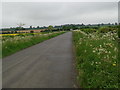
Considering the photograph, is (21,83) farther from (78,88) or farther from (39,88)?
(78,88)

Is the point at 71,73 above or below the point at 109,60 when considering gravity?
below

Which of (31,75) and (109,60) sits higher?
(109,60)

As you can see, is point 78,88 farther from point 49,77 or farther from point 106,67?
point 106,67

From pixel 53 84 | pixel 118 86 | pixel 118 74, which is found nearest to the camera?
pixel 118 86

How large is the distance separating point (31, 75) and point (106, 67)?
11.4ft

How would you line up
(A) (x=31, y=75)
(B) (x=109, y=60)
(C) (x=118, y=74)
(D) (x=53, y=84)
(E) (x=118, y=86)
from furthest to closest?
1. (B) (x=109, y=60)
2. (A) (x=31, y=75)
3. (C) (x=118, y=74)
4. (D) (x=53, y=84)
5. (E) (x=118, y=86)

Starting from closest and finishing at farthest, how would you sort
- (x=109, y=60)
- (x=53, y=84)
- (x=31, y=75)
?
(x=53, y=84) < (x=31, y=75) < (x=109, y=60)

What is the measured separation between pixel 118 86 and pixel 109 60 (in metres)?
2.65

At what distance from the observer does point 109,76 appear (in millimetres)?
4641

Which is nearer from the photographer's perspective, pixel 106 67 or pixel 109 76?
pixel 109 76

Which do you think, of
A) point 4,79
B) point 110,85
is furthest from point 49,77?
point 110,85

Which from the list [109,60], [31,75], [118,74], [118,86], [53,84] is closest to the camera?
[118,86]

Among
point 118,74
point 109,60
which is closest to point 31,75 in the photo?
point 118,74

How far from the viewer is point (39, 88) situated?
414cm
